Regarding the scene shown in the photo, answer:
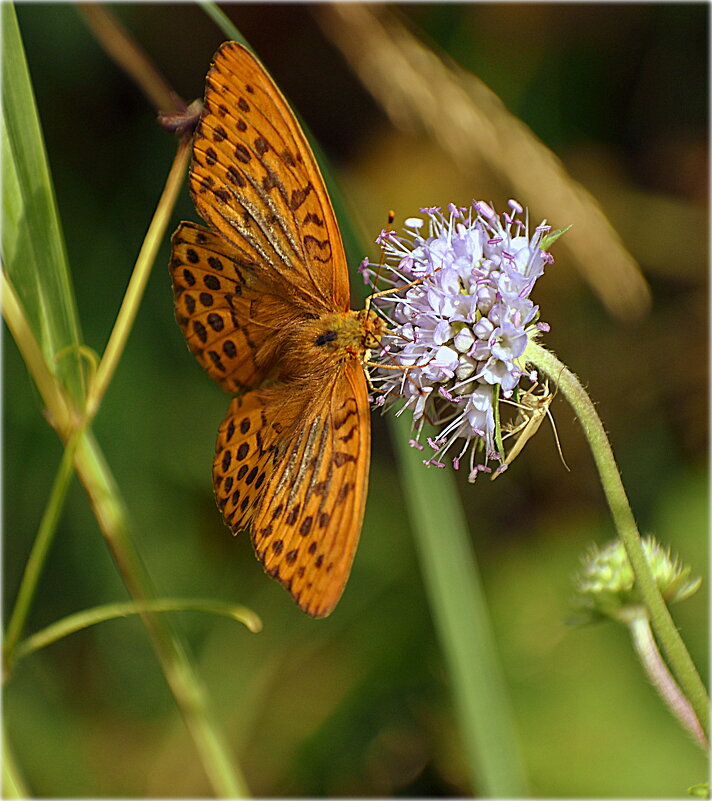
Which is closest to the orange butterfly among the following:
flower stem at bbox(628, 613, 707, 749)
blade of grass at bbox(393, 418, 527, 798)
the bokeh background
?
blade of grass at bbox(393, 418, 527, 798)

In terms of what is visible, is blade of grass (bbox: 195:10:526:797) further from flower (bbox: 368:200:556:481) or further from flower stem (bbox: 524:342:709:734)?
flower stem (bbox: 524:342:709:734)

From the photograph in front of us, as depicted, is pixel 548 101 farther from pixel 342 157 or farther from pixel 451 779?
pixel 451 779

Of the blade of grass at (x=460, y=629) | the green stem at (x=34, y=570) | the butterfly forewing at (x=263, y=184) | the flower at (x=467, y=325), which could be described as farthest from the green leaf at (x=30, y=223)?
the blade of grass at (x=460, y=629)

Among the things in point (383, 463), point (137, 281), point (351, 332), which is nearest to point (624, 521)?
point (351, 332)

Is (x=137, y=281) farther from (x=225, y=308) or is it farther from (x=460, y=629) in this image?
(x=460, y=629)

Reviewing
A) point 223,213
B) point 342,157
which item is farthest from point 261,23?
point 223,213

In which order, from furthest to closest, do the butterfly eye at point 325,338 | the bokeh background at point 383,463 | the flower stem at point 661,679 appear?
the bokeh background at point 383,463, the butterfly eye at point 325,338, the flower stem at point 661,679

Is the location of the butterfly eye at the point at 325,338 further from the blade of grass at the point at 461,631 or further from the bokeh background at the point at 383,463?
the bokeh background at the point at 383,463
